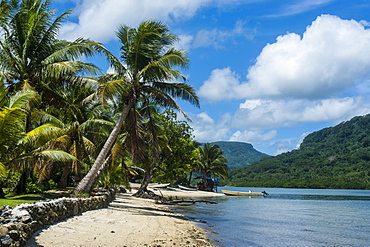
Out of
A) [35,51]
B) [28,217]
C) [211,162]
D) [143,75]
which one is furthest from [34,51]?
[211,162]

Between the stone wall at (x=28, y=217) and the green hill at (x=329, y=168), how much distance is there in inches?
3807

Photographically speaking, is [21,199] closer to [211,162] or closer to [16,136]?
[16,136]

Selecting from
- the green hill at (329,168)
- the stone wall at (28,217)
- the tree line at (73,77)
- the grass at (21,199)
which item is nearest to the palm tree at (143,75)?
the tree line at (73,77)

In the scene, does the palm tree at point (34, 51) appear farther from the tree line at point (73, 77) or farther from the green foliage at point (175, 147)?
the green foliage at point (175, 147)

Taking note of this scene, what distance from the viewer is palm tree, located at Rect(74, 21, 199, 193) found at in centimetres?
1572

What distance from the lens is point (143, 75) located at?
1623cm

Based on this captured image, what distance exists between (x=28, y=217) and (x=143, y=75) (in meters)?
10.6

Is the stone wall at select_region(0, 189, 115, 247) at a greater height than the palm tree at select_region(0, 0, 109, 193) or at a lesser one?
lesser

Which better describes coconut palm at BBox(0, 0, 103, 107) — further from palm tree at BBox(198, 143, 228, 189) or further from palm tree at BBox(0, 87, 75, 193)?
palm tree at BBox(198, 143, 228, 189)

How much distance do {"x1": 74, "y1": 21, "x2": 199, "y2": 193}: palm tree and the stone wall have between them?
5.34 meters

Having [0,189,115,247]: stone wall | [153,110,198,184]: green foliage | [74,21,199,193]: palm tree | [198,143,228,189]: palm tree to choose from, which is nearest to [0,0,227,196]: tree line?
[74,21,199,193]: palm tree

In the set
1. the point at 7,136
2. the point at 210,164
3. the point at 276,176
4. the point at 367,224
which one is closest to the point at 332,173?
the point at 276,176

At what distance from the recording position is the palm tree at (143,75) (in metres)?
15.7

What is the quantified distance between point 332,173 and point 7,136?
11114cm
